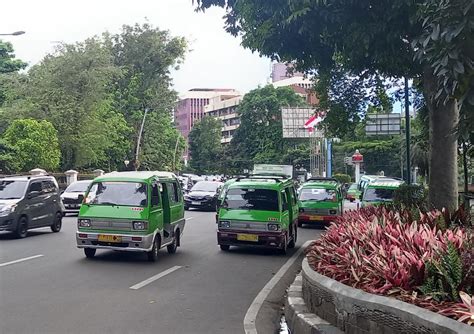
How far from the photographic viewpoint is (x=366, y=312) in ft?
18.4

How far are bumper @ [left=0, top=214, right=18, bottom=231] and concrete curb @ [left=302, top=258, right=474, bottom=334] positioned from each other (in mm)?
11405

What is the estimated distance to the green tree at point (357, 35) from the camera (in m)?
9.97

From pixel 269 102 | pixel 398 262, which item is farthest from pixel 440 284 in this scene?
pixel 269 102

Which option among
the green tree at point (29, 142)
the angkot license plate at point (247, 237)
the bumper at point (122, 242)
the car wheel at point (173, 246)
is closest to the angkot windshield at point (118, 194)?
the bumper at point (122, 242)

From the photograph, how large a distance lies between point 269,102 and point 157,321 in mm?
58650

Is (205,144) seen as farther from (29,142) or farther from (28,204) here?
(28,204)

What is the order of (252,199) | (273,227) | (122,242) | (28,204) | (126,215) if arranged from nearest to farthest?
(122,242), (126,215), (273,227), (252,199), (28,204)

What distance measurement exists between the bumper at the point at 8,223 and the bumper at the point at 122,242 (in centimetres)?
478

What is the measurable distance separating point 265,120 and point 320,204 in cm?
4440

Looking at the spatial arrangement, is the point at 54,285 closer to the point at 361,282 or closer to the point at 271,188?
the point at 361,282

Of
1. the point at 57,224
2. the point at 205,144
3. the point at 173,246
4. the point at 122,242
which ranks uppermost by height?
the point at 205,144

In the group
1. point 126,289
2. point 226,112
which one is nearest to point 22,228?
point 126,289

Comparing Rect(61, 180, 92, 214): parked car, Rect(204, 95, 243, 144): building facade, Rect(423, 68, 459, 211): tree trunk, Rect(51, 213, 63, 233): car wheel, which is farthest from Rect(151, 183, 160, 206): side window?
Rect(204, 95, 243, 144): building facade

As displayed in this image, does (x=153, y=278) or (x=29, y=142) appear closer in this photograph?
(x=153, y=278)
